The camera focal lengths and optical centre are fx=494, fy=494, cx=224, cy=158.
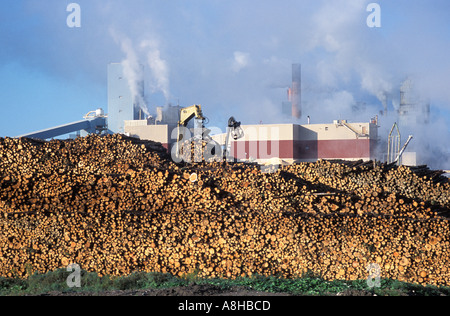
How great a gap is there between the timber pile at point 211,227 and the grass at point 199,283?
270 millimetres

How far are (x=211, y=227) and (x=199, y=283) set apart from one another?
1.18 m

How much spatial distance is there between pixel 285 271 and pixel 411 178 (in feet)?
19.0

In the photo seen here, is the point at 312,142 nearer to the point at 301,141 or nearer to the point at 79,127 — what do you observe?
the point at 301,141

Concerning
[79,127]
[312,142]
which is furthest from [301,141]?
[79,127]

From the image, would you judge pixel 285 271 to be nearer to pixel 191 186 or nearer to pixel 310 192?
pixel 310 192

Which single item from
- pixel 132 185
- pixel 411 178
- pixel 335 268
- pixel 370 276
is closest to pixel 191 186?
pixel 132 185

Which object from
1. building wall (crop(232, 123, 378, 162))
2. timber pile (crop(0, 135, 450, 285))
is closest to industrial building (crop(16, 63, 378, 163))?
building wall (crop(232, 123, 378, 162))

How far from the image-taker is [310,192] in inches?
392

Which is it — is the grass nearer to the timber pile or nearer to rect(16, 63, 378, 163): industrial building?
the timber pile

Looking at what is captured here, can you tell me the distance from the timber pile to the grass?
0.89 ft

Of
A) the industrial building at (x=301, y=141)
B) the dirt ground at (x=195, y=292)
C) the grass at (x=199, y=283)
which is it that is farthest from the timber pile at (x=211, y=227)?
the industrial building at (x=301, y=141)

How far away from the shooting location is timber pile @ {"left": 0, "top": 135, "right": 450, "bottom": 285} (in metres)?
9.22

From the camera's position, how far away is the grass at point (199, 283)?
7945 mm

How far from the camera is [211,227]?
9.24 metres
